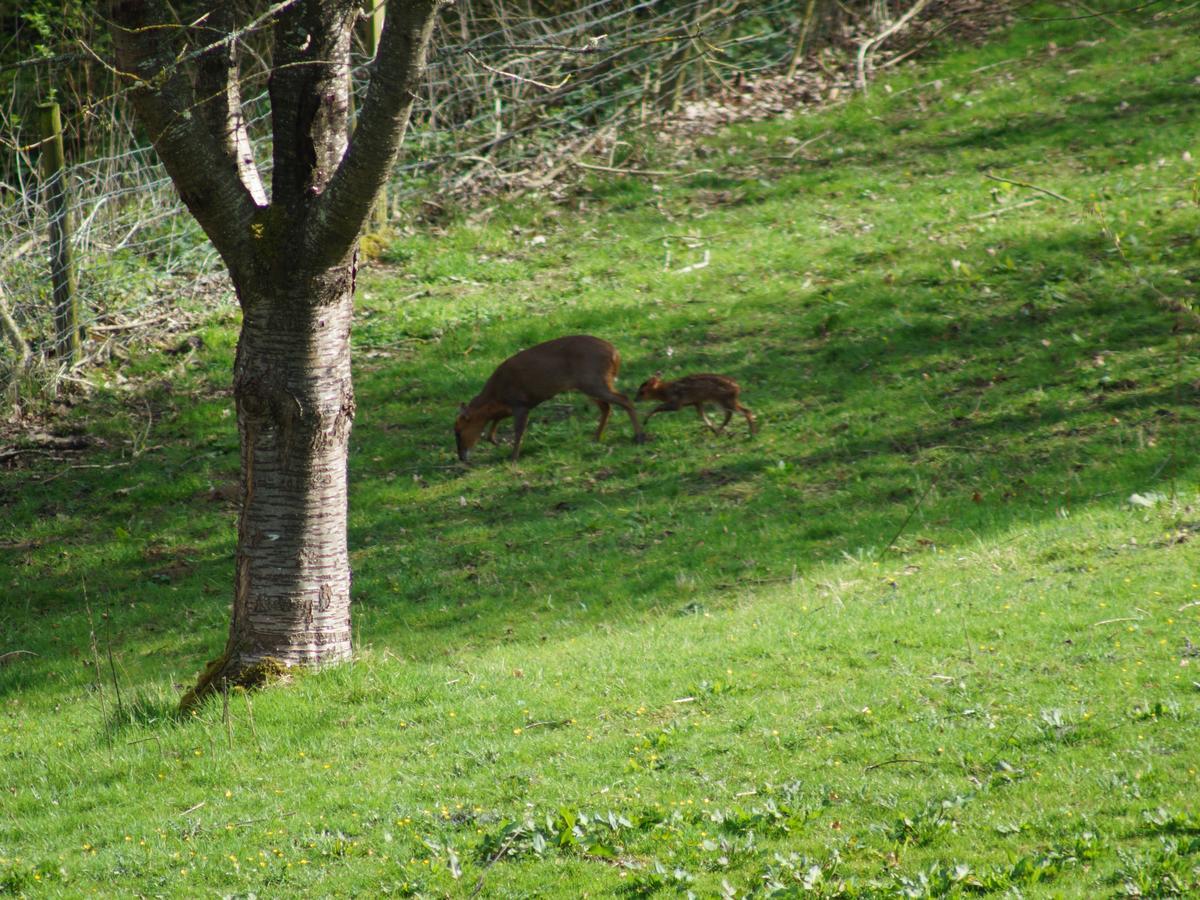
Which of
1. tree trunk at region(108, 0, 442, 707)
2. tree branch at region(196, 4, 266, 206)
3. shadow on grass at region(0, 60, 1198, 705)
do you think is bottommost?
shadow on grass at region(0, 60, 1198, 705)

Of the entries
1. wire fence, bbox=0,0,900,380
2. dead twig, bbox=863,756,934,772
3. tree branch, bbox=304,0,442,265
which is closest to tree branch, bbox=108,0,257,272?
tree branch, bbox=304,0,442,265

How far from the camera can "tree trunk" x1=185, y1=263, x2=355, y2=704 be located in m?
8.21

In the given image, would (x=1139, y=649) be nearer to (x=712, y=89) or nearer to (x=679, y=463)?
A: (x=679, y=463)

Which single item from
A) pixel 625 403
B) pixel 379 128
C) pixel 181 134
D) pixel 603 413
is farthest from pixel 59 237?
pixel 379 128

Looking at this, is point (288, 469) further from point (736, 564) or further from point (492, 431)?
point (492, 431)

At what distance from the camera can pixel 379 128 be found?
7375 millimetres

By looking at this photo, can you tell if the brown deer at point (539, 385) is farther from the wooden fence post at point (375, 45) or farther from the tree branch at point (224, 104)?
the tree branch at point (224, 104)

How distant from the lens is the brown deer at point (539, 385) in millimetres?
13789

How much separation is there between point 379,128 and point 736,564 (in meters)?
4.91

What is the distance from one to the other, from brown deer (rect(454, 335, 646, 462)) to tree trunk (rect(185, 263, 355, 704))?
541 centimetres

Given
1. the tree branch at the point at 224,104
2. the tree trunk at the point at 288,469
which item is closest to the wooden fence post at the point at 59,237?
the tree branch at the point at 224,104

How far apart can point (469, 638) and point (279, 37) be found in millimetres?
4433

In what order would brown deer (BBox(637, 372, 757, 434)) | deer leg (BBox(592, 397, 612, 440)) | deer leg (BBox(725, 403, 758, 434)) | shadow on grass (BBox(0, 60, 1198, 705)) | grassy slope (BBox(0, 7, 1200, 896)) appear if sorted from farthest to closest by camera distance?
deer leg (BBox(592, 397, 612, 440)), deer leg (BBox(725, 403, 758, 434)), brown deer (BBox(637, 372, 757, 434)), shadow on grass (BBox(0, 60, 1198, 705)), grassy slope (BBox(0, 7, 1200, 896))

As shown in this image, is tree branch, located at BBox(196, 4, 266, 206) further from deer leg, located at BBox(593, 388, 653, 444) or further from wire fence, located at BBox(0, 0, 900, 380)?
deer leg, located at BBox(593, 388, 653, 444)
